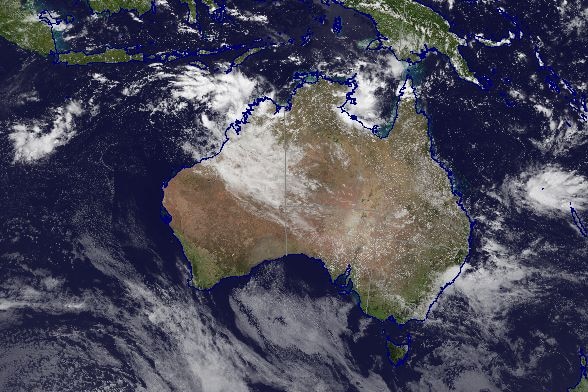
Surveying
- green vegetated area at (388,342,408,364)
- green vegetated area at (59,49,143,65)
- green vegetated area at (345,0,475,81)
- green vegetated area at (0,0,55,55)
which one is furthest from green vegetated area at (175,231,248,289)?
green vegetated area at (345,0,475,81)

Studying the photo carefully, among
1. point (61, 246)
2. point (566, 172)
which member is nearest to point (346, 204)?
point (566, 172)

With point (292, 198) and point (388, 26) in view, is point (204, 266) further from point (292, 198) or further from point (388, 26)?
point (388, 26)

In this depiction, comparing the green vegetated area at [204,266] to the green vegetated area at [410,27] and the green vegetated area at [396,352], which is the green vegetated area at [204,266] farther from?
the green vegetated area at [410,27]

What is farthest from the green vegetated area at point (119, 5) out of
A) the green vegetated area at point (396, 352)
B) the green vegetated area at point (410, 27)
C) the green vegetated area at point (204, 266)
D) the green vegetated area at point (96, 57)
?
the green vegetated area at point (396, 352)

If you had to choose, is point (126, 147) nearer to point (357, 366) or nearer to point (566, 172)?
point (357, 366)

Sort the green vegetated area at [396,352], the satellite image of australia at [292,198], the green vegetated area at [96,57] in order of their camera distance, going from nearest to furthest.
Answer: the satellite image of australia at [292,198], the green vegetated area at [396,352], the green vegetated area at [96,57]
